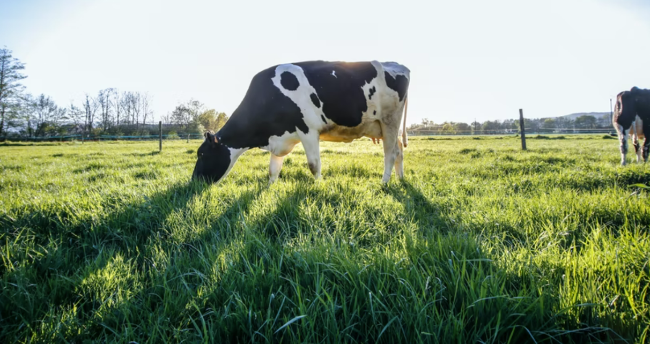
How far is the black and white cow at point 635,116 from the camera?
8172 mm

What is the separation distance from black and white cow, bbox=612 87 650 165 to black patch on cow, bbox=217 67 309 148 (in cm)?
943

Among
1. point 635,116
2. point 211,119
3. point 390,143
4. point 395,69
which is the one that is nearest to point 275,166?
point 390,143

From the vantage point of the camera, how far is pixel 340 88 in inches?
208

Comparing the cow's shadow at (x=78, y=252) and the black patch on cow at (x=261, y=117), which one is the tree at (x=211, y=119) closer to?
the black patch on cow at (x=261, y=117)

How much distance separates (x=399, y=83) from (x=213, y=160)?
3.88 m

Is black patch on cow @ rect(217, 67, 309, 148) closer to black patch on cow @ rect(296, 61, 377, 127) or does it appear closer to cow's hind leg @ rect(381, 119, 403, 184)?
black patch on cow @ rect(296, 61, 377, 127)

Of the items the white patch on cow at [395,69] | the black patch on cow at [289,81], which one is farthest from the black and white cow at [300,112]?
the white patch on cow at [395,69]

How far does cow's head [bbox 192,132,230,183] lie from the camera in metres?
5.08

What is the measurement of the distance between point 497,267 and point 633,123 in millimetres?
10774

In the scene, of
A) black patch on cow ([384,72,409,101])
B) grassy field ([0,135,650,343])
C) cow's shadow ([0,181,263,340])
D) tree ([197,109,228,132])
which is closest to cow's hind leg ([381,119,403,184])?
black patch on cow ([384,72,409,101])

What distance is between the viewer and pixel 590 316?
1140mm

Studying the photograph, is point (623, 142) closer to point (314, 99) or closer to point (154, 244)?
point (314, 99)

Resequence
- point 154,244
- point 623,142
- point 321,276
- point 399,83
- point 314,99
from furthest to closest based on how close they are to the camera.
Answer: point 623,142 → point 399,83 → point 314,99 → point 154,244 → point 321,276

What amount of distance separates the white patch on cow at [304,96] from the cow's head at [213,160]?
149 cm
